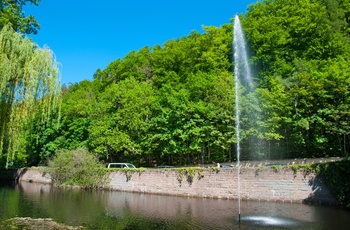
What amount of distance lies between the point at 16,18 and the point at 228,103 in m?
20.0

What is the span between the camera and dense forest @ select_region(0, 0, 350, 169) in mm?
30312

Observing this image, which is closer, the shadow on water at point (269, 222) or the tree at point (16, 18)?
the shadow on water at point (269, 222)

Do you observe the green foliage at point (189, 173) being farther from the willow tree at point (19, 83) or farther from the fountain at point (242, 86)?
the willow tree at point (19, 83)

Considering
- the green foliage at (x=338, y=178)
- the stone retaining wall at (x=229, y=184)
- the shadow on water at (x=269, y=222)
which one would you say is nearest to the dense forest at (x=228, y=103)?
the stone retaining wall at (x=229, y=184)

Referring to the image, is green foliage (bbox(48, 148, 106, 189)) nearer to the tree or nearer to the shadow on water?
the tree

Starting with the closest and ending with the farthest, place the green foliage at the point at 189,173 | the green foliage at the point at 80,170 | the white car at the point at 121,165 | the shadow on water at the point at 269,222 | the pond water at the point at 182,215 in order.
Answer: the shadow on water at the point at 269,222 → the pond water at the point at 182,215 → the green foliage at the point at 189,173 → the green foliage at the point at 80,170 → the white car at the point at 121,165

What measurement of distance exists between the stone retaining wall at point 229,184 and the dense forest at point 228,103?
475 centimetres

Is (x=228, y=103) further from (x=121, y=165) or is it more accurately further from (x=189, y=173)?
(x=121, y=165)

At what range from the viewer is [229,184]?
24859mm

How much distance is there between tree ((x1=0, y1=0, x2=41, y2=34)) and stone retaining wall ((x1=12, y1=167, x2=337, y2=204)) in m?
15.4

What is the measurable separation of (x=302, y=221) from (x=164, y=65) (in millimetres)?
37608

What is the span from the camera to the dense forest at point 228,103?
99.5 ft

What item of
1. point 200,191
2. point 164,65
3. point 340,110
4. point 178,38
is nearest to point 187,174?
point 200,191

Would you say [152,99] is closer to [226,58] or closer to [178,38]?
[226,58]
